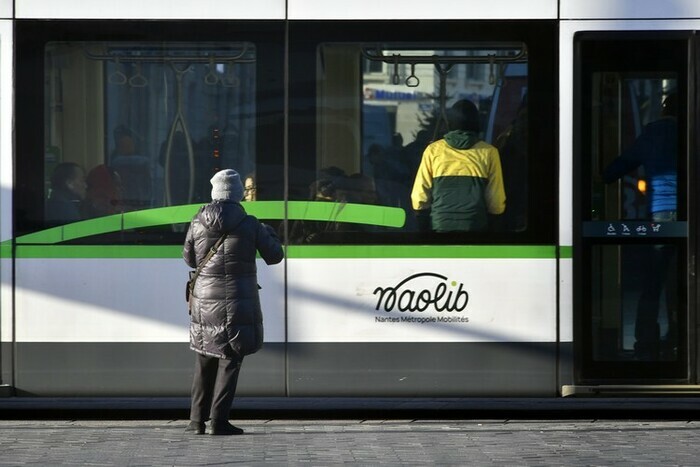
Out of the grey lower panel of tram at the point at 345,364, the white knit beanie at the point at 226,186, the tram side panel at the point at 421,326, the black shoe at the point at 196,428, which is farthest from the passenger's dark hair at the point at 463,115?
the black shoe at the point at 196,428

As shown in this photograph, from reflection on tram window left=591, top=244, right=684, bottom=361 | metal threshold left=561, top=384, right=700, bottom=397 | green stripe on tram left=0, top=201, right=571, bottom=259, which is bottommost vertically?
metal threshold left=561, top=384, right=700, bottom=397

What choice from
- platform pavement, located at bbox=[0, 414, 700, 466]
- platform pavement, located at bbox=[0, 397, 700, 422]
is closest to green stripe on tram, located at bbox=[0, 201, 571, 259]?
platform pavement, located at bbox=[0, 414, 700, 466]

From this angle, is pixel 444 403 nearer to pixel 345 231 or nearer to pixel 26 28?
pixel 345 231

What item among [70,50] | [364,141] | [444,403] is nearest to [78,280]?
[70,50]

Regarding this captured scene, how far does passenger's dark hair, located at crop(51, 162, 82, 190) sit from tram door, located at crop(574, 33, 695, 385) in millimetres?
3297

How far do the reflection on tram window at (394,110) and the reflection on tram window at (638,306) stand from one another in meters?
0.71

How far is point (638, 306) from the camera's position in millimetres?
9336

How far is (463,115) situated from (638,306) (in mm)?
1712

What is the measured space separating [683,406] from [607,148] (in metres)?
2.50

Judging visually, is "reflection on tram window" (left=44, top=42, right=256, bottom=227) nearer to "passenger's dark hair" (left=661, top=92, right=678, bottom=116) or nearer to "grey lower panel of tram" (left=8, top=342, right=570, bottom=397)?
"grey lower panel of tram" (left=8, top=342, right=570, bottom=397)

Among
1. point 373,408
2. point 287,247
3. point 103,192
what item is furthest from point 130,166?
point 373,408

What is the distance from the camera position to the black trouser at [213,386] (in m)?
→ 8.66

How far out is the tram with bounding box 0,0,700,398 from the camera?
30.1 ft

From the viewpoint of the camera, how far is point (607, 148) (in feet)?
30.4
